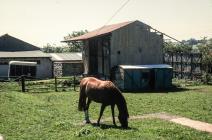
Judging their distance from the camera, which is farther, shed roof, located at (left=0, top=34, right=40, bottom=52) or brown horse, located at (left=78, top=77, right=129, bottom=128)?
shed roof, located at (left=0, top=34, right=40, bottom=52)

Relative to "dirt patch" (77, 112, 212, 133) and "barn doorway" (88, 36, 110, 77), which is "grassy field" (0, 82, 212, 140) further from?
"barn doorway" (88, 36, 110, 77)

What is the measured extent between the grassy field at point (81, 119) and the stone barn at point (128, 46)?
467 inches

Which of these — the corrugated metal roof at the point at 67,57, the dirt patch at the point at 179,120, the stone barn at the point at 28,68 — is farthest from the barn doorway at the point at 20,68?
the dirt patch at the point at 179,120

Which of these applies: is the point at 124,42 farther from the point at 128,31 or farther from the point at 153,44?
the point at 153,44

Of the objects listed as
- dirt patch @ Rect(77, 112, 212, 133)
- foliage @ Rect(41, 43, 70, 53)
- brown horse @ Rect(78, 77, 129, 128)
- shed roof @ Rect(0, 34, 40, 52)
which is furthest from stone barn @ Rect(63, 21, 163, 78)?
foliage @ Rect(41, 43, 70, 53)

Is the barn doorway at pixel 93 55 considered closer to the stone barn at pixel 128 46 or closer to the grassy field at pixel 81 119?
the stone barn at pixel 128 46

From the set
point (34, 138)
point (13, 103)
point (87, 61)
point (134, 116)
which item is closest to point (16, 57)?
point (87, 61)

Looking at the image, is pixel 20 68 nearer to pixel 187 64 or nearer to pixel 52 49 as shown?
pixel 187 64

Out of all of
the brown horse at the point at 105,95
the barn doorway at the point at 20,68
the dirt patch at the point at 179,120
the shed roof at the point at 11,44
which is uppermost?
the shed roof at the point at 11,44

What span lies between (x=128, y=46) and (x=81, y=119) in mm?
20972

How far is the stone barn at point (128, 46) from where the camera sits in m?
36.7

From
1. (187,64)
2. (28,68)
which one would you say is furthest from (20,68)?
(187,64)

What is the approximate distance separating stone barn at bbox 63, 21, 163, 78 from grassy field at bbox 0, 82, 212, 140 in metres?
11.9

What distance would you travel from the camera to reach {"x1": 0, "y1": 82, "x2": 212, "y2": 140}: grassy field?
44.1 feet
